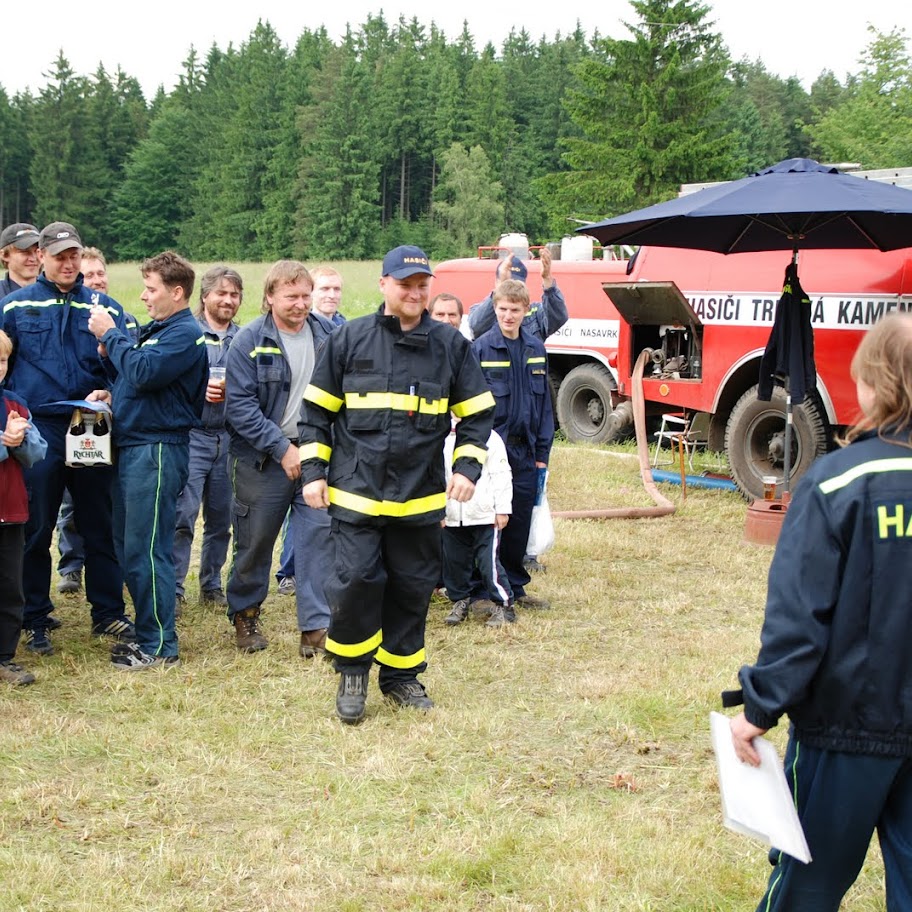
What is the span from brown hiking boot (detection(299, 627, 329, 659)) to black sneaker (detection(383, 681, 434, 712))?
0.82 m

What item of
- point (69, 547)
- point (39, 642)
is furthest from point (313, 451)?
point (69, 547)

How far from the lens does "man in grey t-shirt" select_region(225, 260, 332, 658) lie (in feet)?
17.5

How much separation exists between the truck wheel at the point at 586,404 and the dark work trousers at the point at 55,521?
26.1ft

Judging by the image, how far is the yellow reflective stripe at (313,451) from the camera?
4566mm

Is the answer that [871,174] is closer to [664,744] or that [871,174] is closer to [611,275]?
[611,275]

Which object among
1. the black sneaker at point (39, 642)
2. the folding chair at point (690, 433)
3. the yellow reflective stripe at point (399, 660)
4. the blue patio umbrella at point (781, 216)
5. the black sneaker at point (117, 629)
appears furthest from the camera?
the folding chair at point (690, 433)

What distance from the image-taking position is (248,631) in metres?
5.75

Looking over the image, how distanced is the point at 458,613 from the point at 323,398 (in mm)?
2121

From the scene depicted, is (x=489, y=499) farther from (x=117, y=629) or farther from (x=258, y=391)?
(x=117, y=629)

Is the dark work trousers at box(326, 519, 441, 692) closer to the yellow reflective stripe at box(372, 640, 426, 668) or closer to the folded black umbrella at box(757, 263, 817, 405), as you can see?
the yellow reflective stripe at box(372, 640, 426, 668)

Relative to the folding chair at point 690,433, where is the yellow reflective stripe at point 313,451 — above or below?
above

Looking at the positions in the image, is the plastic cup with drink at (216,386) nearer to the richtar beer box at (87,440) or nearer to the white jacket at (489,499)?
the richtar beer box at (87,440)

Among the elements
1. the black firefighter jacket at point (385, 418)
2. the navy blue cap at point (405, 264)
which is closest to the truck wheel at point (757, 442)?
the black firefighter jacket at point (385, 418)

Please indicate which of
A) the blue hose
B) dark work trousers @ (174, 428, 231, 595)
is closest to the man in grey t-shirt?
dark work trousers @ (174, 428, 231, 595)
